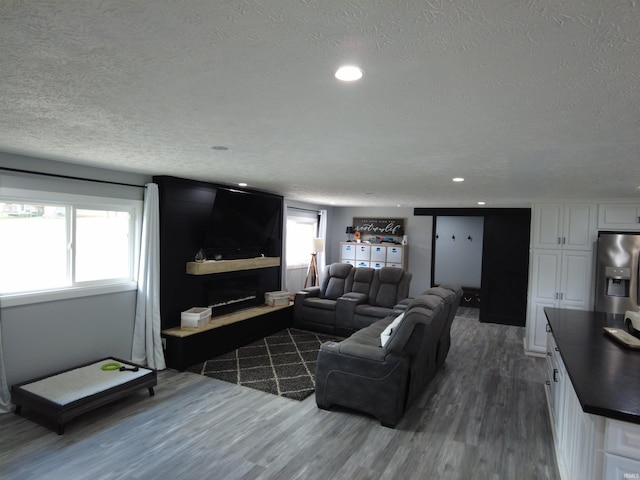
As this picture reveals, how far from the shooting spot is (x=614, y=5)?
34.9 inches

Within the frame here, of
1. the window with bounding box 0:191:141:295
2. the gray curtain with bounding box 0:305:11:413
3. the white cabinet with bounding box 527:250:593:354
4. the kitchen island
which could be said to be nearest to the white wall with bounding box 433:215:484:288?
the white cabinet with bounding box 527:250:593:354

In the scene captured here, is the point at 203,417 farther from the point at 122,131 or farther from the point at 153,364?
the point at 122,131

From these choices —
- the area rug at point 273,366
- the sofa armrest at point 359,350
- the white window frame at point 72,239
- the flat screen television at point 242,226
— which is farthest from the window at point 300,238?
the sofa armrest at point 359,350

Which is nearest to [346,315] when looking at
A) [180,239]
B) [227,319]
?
[227,319]

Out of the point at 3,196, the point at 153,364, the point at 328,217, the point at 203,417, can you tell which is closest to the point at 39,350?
the point at 153,364

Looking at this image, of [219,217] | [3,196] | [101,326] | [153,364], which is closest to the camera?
[3,196]

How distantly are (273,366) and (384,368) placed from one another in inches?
71.5

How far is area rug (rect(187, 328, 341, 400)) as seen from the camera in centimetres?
417

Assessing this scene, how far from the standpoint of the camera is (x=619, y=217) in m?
5.10

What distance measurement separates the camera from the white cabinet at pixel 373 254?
322 inches

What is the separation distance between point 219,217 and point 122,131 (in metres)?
2.81

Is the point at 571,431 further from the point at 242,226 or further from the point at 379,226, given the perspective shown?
the point at 379,226

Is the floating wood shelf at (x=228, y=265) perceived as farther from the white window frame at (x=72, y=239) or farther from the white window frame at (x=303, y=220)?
the white window frame at (x=303, y=220)

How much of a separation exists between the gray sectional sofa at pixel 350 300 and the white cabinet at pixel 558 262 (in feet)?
6.29
